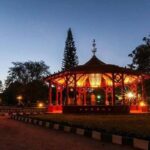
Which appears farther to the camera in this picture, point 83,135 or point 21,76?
point 21,76

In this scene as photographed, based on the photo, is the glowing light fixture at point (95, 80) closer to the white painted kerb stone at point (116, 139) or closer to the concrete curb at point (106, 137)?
the concrete curb at point (106, 137)

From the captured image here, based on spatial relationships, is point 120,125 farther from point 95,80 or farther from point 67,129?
point 95,80

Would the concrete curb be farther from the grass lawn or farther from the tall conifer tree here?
the tall conifer tree

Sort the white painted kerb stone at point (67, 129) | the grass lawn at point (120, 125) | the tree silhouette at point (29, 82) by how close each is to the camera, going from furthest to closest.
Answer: the tree silhouette at point (29, 82) < the white painted kerb stone at point (67, 129) < the grass lawn at point (120, 125)

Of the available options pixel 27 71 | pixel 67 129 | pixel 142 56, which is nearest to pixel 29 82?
pixel 27 71

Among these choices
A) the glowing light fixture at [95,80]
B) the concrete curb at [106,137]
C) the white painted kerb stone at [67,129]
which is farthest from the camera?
the glowing light fixture at [95,80]

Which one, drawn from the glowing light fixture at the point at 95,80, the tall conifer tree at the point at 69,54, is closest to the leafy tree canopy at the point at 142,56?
the glowing light fixture at the point at 95,80

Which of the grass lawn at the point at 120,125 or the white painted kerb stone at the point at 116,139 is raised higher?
the grass lawn at the point at 120,125

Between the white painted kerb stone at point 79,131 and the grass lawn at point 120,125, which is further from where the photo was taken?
the white painted kerb stone at point 79,131

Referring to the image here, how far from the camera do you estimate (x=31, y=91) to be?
80812 mm

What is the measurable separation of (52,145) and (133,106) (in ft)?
85.2

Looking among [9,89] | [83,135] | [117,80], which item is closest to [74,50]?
[9,89]

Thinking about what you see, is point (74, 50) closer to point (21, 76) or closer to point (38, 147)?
point (21, 76)

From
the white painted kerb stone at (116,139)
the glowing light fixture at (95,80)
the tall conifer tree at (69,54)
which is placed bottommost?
the white painted kerb stone at (116,139)
